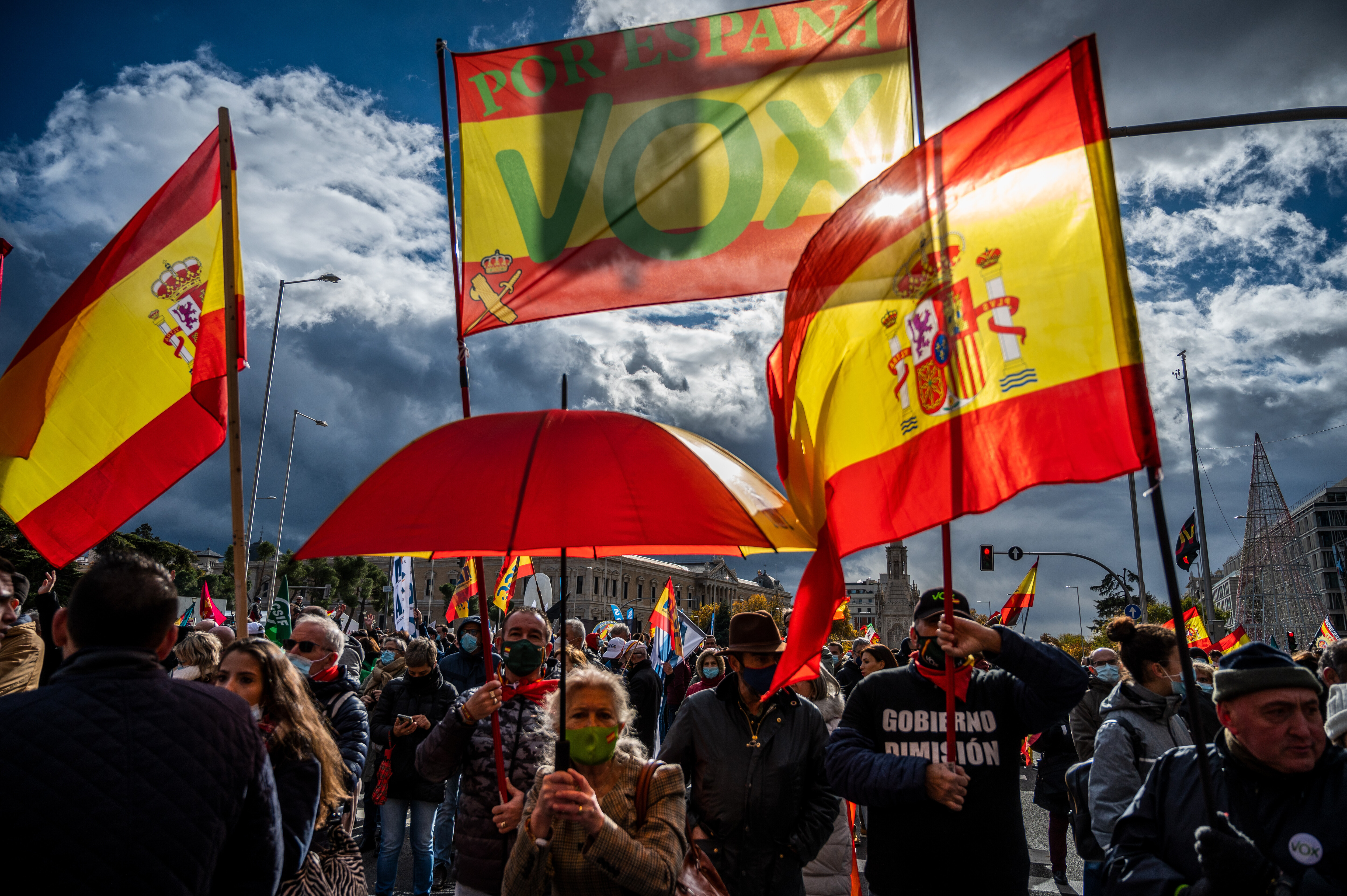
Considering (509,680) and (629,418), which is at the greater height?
(629,418)

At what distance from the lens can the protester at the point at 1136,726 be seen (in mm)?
4152

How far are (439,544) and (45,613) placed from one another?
4.62 metres

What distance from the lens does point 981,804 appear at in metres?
3.38

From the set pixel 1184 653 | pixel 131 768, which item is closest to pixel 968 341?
pixel 1184 653

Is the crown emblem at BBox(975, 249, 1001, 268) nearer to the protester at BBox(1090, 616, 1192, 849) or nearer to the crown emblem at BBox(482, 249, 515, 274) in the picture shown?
the crown emblem at BBox(482, 249, 515, 274)

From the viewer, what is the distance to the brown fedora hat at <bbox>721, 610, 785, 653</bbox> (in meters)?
4.24

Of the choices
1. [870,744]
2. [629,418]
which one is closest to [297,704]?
[629,418]

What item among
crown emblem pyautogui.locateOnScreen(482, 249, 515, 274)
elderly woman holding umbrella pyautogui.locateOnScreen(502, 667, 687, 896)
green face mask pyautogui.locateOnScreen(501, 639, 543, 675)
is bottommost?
elderly woman holding umbrella pyautogui.locateOnScreen(502, 667, 687, 896)

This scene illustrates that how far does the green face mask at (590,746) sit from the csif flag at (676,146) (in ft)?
7.16

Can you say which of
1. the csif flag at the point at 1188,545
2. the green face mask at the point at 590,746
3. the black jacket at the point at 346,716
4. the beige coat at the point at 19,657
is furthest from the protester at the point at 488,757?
the csif flag at the point at 1188,545

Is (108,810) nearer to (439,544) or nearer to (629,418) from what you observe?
(439,544)

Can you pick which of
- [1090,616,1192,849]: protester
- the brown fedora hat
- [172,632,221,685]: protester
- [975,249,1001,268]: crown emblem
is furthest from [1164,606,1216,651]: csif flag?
[172,632,221,685]: protester

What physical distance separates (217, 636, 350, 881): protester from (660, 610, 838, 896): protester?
4.99 feet

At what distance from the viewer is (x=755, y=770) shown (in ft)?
13.0
